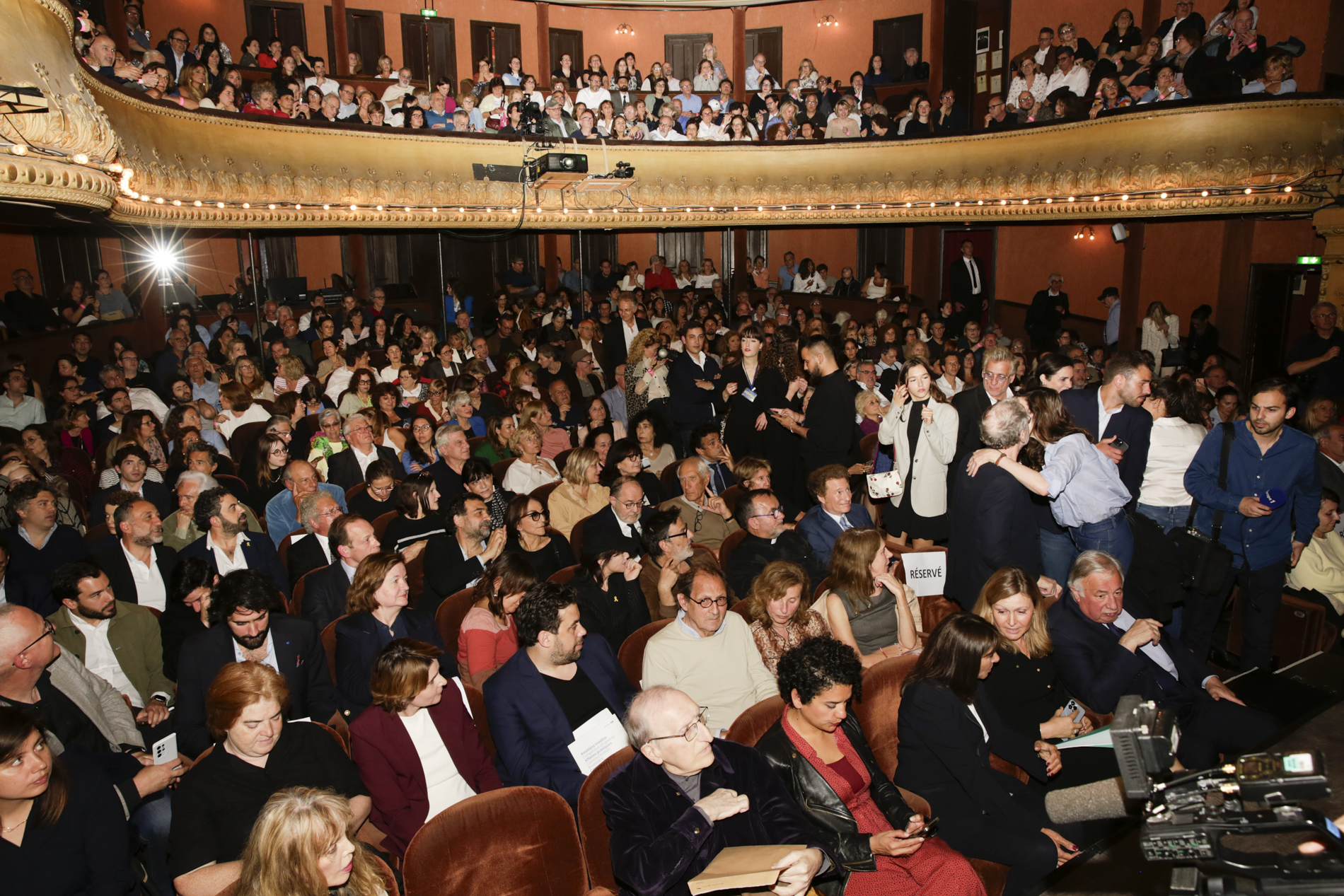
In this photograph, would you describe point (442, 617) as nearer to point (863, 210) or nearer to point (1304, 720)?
point (1304, 720)

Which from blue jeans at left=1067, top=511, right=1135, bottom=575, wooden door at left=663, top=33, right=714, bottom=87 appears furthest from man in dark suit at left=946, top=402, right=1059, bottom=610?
wooden door at left=663, top=33, right=714, bottom=87

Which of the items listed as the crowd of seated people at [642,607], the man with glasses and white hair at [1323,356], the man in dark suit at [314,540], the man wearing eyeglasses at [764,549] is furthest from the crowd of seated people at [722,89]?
the man wearing eyeglasses at [764,549]

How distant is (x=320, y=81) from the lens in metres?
10.6

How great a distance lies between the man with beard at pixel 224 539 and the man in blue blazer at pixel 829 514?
274cm

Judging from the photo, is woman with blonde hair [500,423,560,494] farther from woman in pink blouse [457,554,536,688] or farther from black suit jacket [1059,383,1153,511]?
black suit jacket [1059,383,1153,511]

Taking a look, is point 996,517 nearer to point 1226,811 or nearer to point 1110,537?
point 1110,537

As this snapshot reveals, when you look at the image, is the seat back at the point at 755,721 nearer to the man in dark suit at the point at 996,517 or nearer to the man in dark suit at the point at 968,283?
the man in dark suit at the point at 996,517

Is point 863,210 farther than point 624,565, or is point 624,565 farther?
point 863,210

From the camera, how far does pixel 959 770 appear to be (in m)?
2.76

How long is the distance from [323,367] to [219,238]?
636 cm

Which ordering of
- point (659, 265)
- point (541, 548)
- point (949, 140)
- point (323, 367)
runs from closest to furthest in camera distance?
point (541, 548) → point (323, 367) → point (949, 140) → point (659, 265)

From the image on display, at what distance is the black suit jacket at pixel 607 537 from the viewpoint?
14.6 ft

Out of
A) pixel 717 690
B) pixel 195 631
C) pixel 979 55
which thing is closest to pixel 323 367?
pixel 195 631

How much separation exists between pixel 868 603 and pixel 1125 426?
157 centimetres
